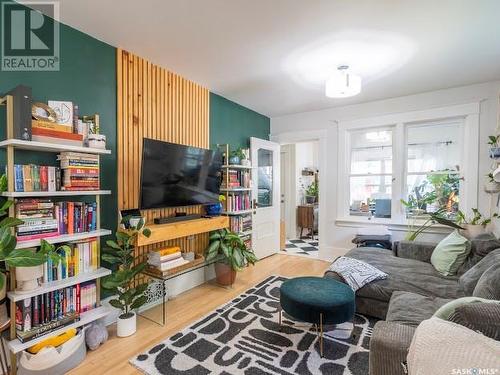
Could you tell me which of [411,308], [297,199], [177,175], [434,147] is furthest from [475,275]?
[297,199]

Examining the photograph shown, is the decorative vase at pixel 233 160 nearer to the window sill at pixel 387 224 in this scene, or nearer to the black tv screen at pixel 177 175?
the black tv screen at pixel 177 175

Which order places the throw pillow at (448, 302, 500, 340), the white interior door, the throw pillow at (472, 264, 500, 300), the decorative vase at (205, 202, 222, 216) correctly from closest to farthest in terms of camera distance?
the throw pillow at (448, 302, 500, 340)
the throw pillow at (472, 264, 500, 300)
the decorative vase at (205, 202, 222, 216)
the white interior door

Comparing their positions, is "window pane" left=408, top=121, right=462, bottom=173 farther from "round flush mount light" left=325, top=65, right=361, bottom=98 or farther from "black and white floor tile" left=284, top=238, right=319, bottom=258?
"black and white floor tile" left=284, top=238, right=319, bottom=258

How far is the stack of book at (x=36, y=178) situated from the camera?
1.64m

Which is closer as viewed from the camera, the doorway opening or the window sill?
the window sill

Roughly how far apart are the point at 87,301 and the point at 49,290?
1.19ft

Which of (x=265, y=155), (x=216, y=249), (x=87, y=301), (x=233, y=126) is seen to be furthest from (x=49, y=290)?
(x=265, y=155)

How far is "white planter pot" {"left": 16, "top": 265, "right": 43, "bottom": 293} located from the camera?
5.20 feet

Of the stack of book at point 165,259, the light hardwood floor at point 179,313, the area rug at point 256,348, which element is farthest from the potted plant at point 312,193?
the stack of book at point 165,259

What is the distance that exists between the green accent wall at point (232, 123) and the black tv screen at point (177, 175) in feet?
2.05

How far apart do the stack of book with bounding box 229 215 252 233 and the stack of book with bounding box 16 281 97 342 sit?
6.19 feet

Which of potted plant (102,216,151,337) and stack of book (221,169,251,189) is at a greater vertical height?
stack of book (221,169,251,189)

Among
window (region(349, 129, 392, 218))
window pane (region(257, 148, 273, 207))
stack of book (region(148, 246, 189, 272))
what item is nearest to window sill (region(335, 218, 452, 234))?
window (region(349, 129, 392, 218))

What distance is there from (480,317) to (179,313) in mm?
2306
